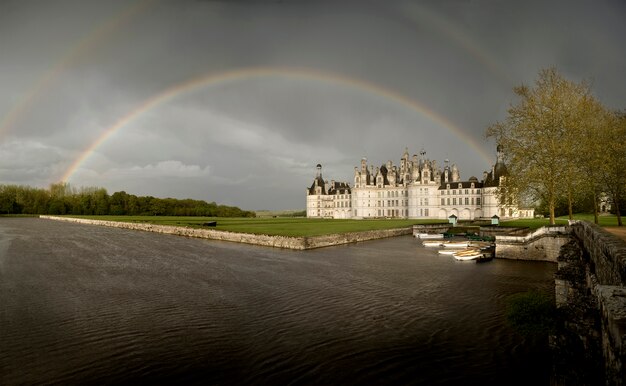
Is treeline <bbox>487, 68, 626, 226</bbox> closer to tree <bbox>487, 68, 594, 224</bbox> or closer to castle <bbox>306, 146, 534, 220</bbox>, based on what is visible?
tree <bbox>487, 68, 594, 224</bbox>

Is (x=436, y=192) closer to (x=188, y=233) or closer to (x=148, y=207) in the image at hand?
(x=188, y=233)

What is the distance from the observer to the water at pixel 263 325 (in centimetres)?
1051

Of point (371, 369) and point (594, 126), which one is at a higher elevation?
point (594, 126)

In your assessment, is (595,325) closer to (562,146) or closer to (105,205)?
(562,146)

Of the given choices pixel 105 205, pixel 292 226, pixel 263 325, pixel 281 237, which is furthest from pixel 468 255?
pixel 105 205

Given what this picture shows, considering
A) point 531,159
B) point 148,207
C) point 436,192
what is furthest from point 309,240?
point 148,207

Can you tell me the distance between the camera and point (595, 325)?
30.3 feet

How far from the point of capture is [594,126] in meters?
35.1

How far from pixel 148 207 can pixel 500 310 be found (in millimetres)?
137346

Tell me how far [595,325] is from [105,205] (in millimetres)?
153925

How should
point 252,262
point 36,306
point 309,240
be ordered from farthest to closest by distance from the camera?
point 309,240
point 252,262
point 36,306

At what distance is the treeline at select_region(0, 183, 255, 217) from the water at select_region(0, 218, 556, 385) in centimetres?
10776

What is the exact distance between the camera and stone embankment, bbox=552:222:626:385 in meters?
4.64

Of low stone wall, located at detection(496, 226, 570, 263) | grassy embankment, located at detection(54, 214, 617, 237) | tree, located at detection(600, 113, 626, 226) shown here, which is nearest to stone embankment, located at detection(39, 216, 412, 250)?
grassy embankment, located at detection(54, 214, 617, 237)
